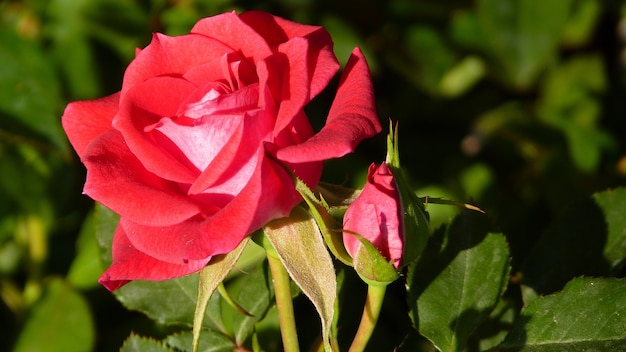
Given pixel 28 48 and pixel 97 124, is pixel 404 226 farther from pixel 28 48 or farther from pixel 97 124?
pixel 28 48

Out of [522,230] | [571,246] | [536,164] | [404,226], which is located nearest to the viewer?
[404,226]

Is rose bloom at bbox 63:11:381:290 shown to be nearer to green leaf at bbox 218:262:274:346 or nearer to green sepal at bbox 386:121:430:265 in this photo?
green sepal at bbox 386:121:430:265

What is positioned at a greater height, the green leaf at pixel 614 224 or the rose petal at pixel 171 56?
the rose petal at pixel 171 56

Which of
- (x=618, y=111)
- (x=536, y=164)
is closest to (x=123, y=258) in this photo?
(x=536, y=164)

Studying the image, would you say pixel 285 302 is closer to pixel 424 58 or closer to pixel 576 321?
pixel 576 321

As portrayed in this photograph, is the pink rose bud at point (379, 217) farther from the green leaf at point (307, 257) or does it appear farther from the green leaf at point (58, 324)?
the green leaf at point (58, 324)

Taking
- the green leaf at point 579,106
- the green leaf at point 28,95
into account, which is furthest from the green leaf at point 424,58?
the green leaf at point 28,95
